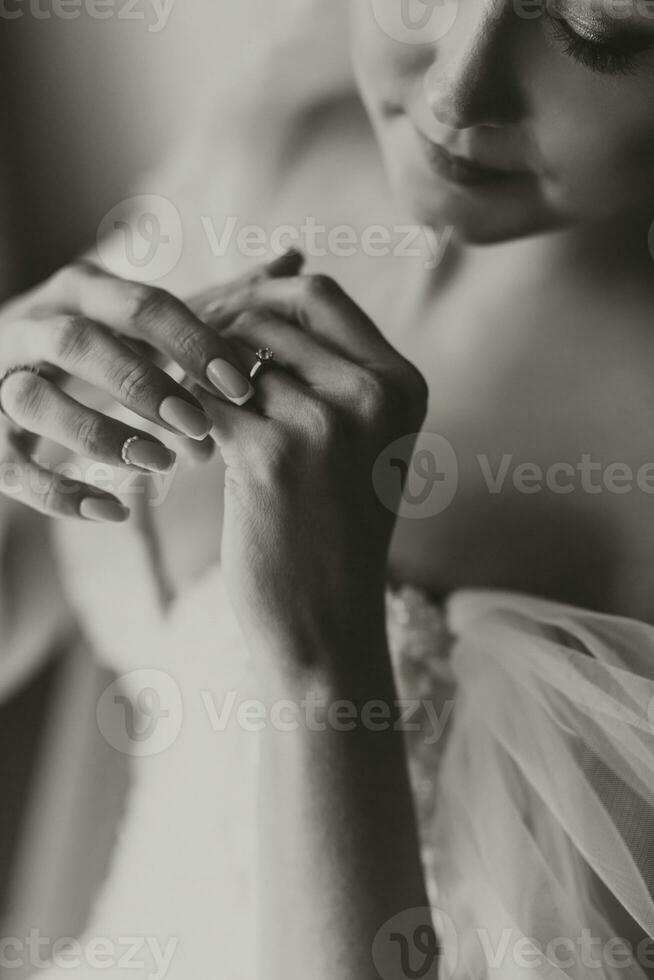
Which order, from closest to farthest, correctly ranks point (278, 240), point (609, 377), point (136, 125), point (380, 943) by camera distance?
point (380, 943), point (609, 377), point (278, 240), point (136, 125)

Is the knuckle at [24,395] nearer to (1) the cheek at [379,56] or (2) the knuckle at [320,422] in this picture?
(2) the knuckle at [320,422]

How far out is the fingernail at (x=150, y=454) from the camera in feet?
1.89

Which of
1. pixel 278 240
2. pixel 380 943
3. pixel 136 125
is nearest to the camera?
pixel 380 943

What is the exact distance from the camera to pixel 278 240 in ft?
2.85

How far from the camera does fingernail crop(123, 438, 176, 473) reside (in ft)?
1.89

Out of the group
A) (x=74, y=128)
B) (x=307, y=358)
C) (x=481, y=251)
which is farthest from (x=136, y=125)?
(x=307, y=358)

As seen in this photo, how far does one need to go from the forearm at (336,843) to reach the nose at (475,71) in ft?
1.13

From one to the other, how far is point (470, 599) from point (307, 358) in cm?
24

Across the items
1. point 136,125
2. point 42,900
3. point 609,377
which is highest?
point 136,125

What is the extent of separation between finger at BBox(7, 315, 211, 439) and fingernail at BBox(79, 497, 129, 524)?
0.07m

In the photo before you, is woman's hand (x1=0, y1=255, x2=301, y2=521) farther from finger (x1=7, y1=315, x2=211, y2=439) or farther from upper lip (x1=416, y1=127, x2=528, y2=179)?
upper lip (x1=416, y1=127, x2=528, y2=179)

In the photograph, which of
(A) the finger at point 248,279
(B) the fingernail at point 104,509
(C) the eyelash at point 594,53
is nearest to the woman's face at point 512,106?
(C) the eyelash at point 594,53

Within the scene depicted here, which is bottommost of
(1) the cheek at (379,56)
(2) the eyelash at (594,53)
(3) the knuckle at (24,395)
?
(3) the knuckle at (24,395)

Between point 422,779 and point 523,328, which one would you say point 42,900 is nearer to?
point 422,779
